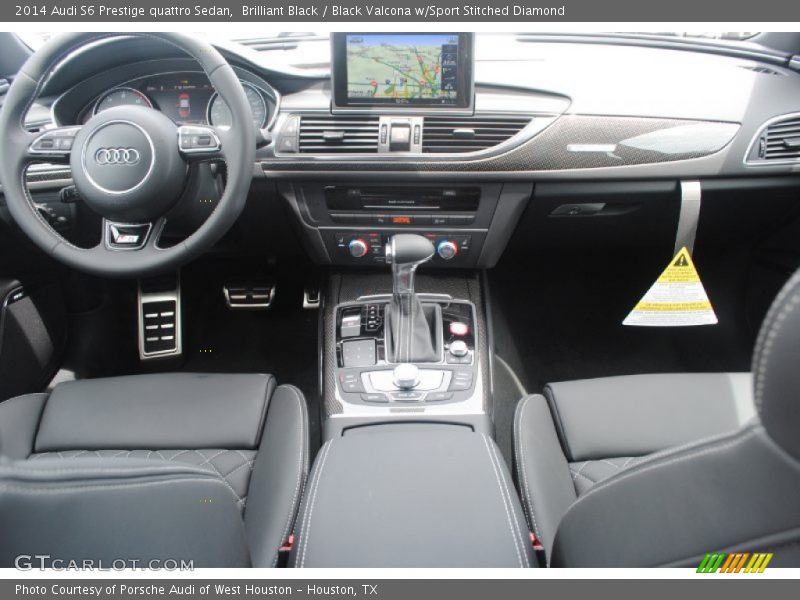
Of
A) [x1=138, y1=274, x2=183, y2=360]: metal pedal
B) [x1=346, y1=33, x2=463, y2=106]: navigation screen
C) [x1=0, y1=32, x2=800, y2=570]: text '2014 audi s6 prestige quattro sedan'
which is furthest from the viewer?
→ [x1=138, y1=274, x2=183, y2=360]: metal pedal

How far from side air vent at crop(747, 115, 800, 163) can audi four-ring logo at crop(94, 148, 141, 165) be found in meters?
1.56

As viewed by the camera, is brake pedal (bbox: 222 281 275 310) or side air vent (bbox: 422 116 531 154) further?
brake pedal (bbox: 222 281 275 310)

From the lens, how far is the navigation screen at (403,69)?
4.37ft

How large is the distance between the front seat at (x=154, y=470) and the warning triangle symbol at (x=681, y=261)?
107 cm

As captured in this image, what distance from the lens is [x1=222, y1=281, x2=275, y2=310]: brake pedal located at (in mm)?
2156

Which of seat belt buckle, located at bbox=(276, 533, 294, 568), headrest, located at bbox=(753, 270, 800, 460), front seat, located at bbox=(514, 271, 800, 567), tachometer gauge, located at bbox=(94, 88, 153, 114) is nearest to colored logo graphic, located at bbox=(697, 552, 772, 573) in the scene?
front seat, located at bbox=(514, 271, 800, 567)

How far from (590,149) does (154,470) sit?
131cm

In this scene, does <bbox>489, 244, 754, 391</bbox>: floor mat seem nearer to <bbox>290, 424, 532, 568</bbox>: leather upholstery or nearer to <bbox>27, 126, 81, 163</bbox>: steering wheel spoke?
<bbox>290, 424, 532, 568</bbox>: leather upholstery

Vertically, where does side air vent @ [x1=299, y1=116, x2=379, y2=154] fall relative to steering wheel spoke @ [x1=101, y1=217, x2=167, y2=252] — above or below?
above

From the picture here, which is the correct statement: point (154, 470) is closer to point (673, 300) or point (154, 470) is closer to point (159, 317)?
point (673, 300)

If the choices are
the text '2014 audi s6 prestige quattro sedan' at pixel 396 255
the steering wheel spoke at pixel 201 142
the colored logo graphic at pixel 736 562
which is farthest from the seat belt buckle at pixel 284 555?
the steering wheel spoke at pixel 201 142
